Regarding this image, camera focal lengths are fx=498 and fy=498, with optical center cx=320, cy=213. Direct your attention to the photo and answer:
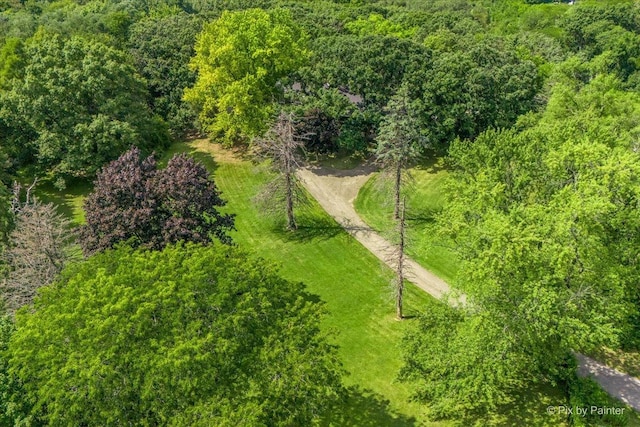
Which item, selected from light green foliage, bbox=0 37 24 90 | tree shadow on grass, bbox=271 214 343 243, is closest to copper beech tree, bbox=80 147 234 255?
tree shadow on grass, bbox=271 214 343 243

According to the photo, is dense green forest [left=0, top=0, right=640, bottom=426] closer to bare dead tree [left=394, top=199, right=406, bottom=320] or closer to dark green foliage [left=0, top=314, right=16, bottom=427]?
dark green foliage [left=0, top=314, right=16, bottom=427]

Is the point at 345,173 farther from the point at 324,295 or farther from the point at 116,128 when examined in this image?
the point at 116,128

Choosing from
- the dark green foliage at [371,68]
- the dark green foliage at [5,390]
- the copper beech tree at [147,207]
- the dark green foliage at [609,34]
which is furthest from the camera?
the dark green foliage at [609,34]

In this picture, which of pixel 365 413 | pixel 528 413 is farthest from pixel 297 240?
pixel 528 413

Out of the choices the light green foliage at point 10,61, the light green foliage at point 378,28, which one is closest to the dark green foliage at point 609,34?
the light green foliage at point 378,28

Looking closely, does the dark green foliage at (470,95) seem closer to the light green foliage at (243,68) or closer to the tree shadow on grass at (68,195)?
the light green foliage at (243,68)

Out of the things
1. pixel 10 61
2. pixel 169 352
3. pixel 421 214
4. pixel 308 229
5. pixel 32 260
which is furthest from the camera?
pixel 10 61

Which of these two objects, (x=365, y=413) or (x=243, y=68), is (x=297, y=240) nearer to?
(x=365, y=413)
